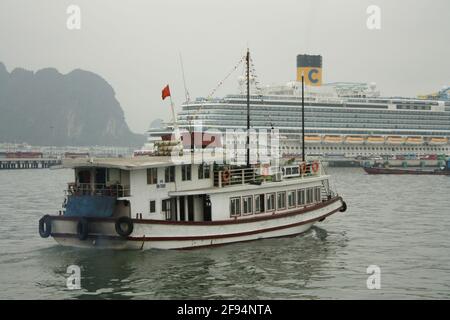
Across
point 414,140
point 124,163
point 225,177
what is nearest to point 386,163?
point 414,140

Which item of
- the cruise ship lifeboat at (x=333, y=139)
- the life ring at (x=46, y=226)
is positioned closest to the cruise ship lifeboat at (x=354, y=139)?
the cruise ship lifeboat at (x=333, y=139)

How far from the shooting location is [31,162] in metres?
126

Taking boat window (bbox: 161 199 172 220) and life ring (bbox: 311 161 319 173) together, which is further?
life ring (bbox: 311 161 319 173)

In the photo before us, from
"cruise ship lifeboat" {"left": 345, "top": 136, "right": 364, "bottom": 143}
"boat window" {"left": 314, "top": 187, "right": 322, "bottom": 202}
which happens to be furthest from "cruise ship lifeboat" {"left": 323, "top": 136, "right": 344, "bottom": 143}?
"boat window" {"left": 314, "top": 187, "right": 322, "bottom": 202}

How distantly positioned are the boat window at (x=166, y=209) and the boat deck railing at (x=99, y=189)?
1.55m

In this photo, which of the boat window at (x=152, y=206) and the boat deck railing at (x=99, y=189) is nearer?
the boat deck railing at (x=99, y=189)

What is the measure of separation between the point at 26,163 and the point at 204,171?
106268 millimetres

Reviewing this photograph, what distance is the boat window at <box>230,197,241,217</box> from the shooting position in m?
25.5

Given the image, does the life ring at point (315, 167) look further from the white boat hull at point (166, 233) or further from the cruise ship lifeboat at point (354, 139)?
the cruise ship lifeboat at point (354, 139)

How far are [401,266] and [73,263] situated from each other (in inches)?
416

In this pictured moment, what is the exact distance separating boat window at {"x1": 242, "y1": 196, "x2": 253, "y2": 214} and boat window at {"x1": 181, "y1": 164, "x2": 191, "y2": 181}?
8.29 ft

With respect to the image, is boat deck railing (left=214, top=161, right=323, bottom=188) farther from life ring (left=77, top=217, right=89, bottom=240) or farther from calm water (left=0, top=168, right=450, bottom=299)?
life ring (left=77, top=217, right=89, bottom=240)

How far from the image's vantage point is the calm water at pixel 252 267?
60.7 feet
